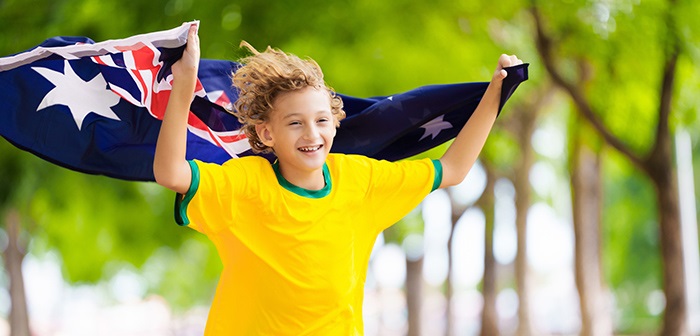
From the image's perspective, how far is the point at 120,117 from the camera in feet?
13.6

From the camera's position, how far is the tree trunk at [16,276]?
60.4 ft

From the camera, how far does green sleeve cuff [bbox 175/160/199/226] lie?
10.7 ft

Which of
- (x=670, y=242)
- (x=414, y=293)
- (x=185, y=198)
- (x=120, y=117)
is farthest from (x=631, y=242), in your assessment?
(x=185, y=198)

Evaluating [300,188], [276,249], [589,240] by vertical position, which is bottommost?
[276,249]

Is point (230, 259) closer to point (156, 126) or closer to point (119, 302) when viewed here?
point (156, 126)

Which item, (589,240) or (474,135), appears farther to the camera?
(589,240)

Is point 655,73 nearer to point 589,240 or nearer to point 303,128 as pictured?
point 589,240

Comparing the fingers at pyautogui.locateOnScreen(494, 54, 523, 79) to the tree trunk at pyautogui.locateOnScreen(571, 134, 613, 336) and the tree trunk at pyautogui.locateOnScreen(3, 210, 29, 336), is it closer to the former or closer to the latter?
the tree trunk at pyautogui.locateOnScreen(571, 134, 613, 336)

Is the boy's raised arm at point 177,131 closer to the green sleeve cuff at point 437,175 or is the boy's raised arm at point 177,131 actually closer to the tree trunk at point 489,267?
the green sleeve cuff at point 437,175

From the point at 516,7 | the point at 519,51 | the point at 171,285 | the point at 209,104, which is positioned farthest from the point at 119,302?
the point at 209,104

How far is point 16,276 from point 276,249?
Result: 54.9 feet

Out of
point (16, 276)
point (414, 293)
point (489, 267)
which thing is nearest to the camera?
point (489, 267)

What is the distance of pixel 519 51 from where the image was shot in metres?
15.1

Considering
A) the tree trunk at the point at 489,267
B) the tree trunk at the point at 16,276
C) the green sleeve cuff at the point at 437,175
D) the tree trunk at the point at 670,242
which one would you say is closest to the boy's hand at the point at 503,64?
the green sleeve cuff at the point at 437,175
